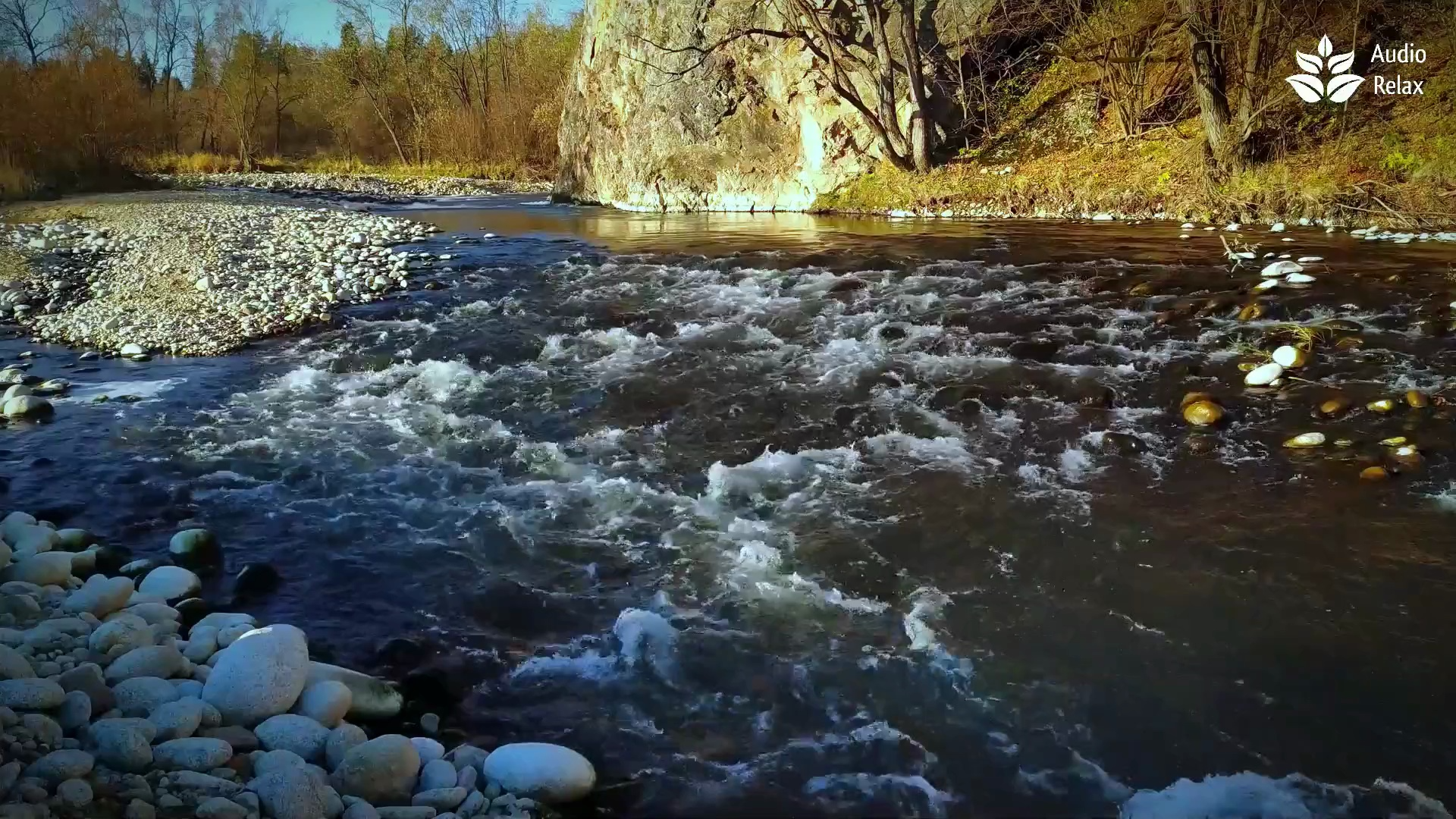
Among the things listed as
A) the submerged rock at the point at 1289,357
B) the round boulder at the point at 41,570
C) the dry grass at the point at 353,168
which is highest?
the dry grass at the point at 353,168

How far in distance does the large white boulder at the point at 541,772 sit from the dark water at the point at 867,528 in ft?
0.43

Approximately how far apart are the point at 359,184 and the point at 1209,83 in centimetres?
3246

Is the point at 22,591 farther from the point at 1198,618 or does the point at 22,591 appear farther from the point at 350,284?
the point at 350,284

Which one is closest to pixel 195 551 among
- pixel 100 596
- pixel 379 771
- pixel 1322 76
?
pixel 100 596

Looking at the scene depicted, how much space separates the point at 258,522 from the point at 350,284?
293 inches

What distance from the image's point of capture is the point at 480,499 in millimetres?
5656

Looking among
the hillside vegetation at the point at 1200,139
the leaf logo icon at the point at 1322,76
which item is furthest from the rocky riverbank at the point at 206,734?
the leaf logo icon at the point at 1322,76

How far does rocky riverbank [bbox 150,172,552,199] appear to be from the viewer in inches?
1250

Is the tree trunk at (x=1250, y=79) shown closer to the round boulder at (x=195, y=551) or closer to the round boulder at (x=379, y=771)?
the round boulder at (x=195, y=551)

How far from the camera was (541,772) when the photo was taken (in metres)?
3.09

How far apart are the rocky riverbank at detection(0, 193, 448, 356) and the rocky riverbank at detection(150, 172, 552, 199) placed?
→ 579 inches

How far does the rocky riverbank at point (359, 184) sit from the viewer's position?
104 feet

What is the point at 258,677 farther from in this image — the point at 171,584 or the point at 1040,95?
the point at 1040,95

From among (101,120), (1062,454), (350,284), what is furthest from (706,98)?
(1062,454)
